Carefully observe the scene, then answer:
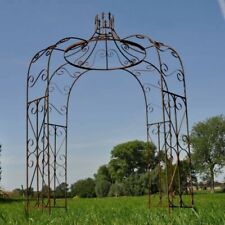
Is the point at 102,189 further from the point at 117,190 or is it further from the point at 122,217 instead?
the point at 122,217

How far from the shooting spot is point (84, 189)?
45.2 metres

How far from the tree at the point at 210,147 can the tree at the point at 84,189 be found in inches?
664

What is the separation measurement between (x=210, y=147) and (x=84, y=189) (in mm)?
19900

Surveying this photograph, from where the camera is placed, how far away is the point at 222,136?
184 feet

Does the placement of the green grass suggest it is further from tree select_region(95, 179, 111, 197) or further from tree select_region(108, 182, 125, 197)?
tree select_region(95, 179, 111, 197)

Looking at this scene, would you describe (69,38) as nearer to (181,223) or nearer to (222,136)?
(181,223)

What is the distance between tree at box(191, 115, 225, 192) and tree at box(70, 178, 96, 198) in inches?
664

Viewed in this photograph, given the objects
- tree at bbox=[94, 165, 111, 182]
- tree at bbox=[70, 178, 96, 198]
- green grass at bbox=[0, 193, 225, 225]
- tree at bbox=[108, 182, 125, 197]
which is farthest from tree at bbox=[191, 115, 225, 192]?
green grass at bbox=[0, 193, 225, 225]

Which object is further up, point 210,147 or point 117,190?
point 210,147

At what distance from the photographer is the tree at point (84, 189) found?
44.1m

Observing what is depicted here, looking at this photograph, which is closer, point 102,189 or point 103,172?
point 102,189

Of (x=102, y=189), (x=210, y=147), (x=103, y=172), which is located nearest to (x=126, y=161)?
(x=103, y=172)

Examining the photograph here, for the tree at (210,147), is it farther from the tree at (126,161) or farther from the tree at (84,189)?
the tree at (84,189)

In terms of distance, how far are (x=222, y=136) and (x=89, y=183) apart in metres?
20.5
